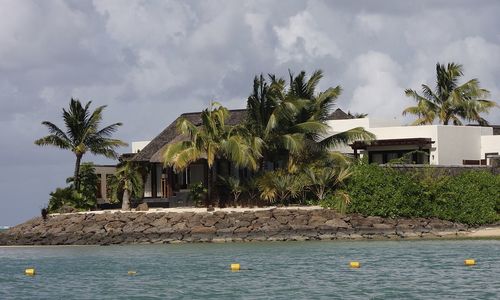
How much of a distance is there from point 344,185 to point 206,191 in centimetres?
810

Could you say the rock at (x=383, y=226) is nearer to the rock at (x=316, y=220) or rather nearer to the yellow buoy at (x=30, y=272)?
the rock at (x=316, y=220)

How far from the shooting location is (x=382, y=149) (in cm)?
6169

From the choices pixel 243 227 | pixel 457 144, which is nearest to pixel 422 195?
pixel 457 144

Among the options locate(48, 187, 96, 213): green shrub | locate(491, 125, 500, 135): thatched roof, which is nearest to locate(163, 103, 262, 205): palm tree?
locate(48, 187, 96, 213): green shrub

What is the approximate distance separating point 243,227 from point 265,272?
602 inches

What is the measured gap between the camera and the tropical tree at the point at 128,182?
60219 millimetres

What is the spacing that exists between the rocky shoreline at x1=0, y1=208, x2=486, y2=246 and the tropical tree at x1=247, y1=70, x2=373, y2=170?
13.0ft

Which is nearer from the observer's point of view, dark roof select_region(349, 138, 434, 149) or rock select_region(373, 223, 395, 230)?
rock select_region(373, 223, 395, 230)

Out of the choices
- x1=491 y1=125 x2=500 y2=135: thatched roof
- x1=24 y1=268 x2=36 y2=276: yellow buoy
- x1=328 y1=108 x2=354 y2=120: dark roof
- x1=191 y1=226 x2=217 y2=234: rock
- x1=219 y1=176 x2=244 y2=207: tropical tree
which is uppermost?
x1=328 y1=108 x2=354 y2=120: dark roof

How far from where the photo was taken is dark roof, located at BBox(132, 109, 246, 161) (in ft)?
202

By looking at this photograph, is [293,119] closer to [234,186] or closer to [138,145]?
[234,186]

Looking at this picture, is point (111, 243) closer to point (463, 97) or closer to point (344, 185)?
point (344, 185)

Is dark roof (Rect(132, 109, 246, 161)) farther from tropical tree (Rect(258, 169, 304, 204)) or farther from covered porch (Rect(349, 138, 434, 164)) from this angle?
covered porch (Rect(349, 138, 434, 164))

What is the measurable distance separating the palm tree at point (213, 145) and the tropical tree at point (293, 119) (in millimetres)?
1180
